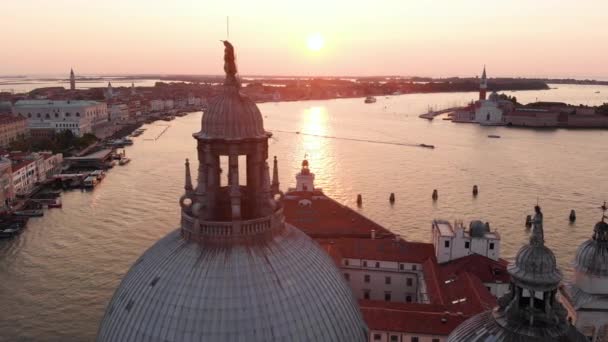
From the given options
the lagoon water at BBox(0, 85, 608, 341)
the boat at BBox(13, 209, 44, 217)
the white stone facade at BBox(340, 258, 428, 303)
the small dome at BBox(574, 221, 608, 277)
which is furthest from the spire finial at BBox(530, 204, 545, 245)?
the boat at BBox(13, 209, 44, 217)

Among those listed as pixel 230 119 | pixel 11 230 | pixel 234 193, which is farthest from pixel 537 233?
pixel 11 230

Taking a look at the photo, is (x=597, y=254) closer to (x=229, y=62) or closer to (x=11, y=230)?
Result: (x=229, y=62)

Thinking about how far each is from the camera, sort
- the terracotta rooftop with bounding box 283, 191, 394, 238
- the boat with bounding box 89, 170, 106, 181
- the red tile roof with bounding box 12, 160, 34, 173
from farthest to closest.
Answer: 1. the boat with bounding box 89, 170, 106, 181
2. the red tile roof with bounding box 12, 160, 34, 173
3. the terracotta rooftop with bounding box 283, 191, 394, 238

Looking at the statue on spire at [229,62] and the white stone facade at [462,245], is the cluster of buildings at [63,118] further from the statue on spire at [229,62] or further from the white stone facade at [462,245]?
the statue on spire at [229,62]

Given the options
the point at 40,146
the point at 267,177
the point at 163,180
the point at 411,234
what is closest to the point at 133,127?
the point at 40,146

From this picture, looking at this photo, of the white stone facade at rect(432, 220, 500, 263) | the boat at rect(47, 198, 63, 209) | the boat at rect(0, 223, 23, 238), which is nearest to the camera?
the white stone facade at rect(432, 220, 500, 263)

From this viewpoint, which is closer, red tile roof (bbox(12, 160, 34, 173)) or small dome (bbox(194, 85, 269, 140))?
small dome (bbox(194, 85, 269, 140))

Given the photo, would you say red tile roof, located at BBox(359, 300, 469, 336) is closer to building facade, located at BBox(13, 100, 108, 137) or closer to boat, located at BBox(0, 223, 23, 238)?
boat, located at BBox(0, 223, 23, 238)

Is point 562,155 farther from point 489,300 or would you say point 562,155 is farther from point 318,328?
point 318,328
